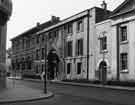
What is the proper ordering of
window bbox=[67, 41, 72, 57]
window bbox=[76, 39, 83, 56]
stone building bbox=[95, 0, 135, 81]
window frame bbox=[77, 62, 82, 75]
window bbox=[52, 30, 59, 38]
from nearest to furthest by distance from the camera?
1. stone building bbox=[95, 0, 135, 81]
2. window frame bbox=[77, 62, 82, 75]
3. window bbox=[76, 39, 83, 56]
4. window bbox=[67, 41, 72, 57]
5. window bbox=[52, 30, 59, 38]

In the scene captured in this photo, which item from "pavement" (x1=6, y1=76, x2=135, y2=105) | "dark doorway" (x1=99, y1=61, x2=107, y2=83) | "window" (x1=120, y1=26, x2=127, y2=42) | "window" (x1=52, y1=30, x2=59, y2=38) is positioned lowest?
"pavement" (x1=6, y1=76, x2=135, y2=105)

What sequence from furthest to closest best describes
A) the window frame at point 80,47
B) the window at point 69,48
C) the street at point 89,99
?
the window at point 69,48 < the window frame at point 80,47 < the street at point 89,99

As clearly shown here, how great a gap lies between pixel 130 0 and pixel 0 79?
2005 cm

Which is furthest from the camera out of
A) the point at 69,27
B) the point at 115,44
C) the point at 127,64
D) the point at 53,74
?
the point at 53,74

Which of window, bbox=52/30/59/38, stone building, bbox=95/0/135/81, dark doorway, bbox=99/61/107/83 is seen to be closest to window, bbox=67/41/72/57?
window, bbox=52/30/59/38

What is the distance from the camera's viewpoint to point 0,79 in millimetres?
16469

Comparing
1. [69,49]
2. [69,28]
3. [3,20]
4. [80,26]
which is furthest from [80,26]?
[3,20]

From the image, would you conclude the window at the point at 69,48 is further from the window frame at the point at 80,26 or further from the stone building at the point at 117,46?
the stone building at the point at 117,46

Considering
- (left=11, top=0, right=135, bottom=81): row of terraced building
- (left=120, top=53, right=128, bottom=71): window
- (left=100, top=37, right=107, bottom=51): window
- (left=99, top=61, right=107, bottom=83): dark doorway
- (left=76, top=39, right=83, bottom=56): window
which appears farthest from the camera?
(left=76, top=39, right=83, bottom=56): window

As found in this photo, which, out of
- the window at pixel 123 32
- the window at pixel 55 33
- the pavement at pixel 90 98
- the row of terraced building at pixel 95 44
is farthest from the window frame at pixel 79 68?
the pavement at pixel 90 98

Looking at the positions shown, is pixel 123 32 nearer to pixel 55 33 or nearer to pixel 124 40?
pixel 124 40

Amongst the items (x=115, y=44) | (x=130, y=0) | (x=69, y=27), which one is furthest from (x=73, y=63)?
(x=130, y=0)

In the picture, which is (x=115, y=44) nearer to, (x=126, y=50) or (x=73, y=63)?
(x=126, y=50)

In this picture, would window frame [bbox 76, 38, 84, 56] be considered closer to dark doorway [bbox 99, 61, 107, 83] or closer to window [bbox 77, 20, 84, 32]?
window [bbox 77, 20, 84, 32]
